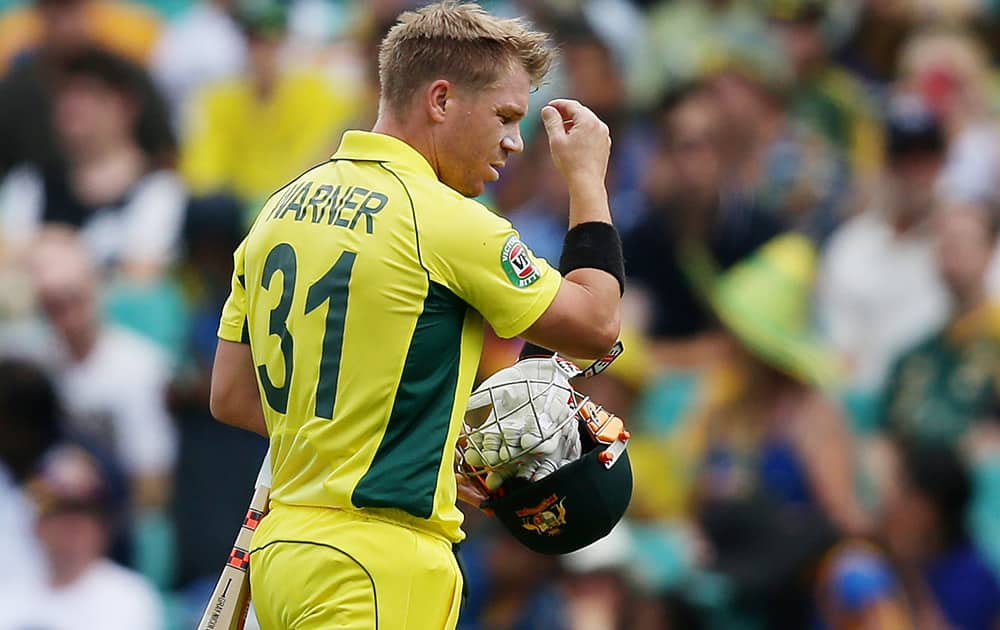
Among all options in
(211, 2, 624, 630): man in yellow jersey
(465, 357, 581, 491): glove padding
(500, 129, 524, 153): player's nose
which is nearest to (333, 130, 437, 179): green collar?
(211, 2, 624, 630): man in yellow jersey

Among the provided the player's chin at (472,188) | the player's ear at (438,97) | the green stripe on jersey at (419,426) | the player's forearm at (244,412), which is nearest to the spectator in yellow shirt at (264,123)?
the player's forearm at (244,412)

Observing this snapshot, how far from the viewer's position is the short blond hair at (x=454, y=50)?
Answer: 374 centimetres

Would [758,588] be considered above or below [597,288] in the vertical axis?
below

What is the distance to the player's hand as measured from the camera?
12.5 feet

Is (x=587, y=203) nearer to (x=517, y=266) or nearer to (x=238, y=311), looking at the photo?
(x=517, y=266)

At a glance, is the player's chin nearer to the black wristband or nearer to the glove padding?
the black wristband

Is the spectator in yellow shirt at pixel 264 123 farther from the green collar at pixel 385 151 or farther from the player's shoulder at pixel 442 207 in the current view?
the player's shoulder at pixel 442 207

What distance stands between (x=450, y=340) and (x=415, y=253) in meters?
0.20

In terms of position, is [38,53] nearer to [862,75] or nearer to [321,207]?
[862,75]

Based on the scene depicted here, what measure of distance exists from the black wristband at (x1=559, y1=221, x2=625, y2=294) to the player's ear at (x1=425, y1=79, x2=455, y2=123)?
36 cm

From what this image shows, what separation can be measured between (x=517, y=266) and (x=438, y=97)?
0.41 m

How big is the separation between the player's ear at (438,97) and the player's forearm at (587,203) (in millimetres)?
309

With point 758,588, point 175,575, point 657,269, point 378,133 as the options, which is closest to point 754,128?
point 657,269

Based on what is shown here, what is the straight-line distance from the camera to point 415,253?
143 inches
